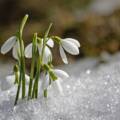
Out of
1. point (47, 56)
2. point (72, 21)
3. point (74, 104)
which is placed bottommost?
point (74, 104)

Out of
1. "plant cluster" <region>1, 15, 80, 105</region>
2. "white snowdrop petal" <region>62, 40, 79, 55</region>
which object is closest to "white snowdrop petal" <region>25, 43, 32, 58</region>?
"plant cluster" <region>1, 15, 80, 105</region>

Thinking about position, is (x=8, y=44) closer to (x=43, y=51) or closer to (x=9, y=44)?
(x=9, y=44)

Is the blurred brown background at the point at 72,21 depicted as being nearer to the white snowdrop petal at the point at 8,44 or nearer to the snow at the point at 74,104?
the snow at the point at 74,104

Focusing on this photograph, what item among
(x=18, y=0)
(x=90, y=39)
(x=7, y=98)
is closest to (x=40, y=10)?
(x=18, y=0)

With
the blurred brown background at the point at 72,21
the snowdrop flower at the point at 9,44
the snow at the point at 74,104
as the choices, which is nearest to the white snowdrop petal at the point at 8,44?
the snowdrop flower at the point at 9,44

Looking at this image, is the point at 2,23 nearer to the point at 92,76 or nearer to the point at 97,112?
the point at 92,76

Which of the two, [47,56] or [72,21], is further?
[72,21]

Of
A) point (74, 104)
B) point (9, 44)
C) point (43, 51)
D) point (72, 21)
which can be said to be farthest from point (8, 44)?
point (72, 21)

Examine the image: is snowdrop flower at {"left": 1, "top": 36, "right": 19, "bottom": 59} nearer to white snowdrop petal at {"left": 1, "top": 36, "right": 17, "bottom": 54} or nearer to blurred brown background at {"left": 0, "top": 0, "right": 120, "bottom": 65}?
white snowdrop petal at {"left": 1, "top": 36, "right": 17, "bottom": 54}
